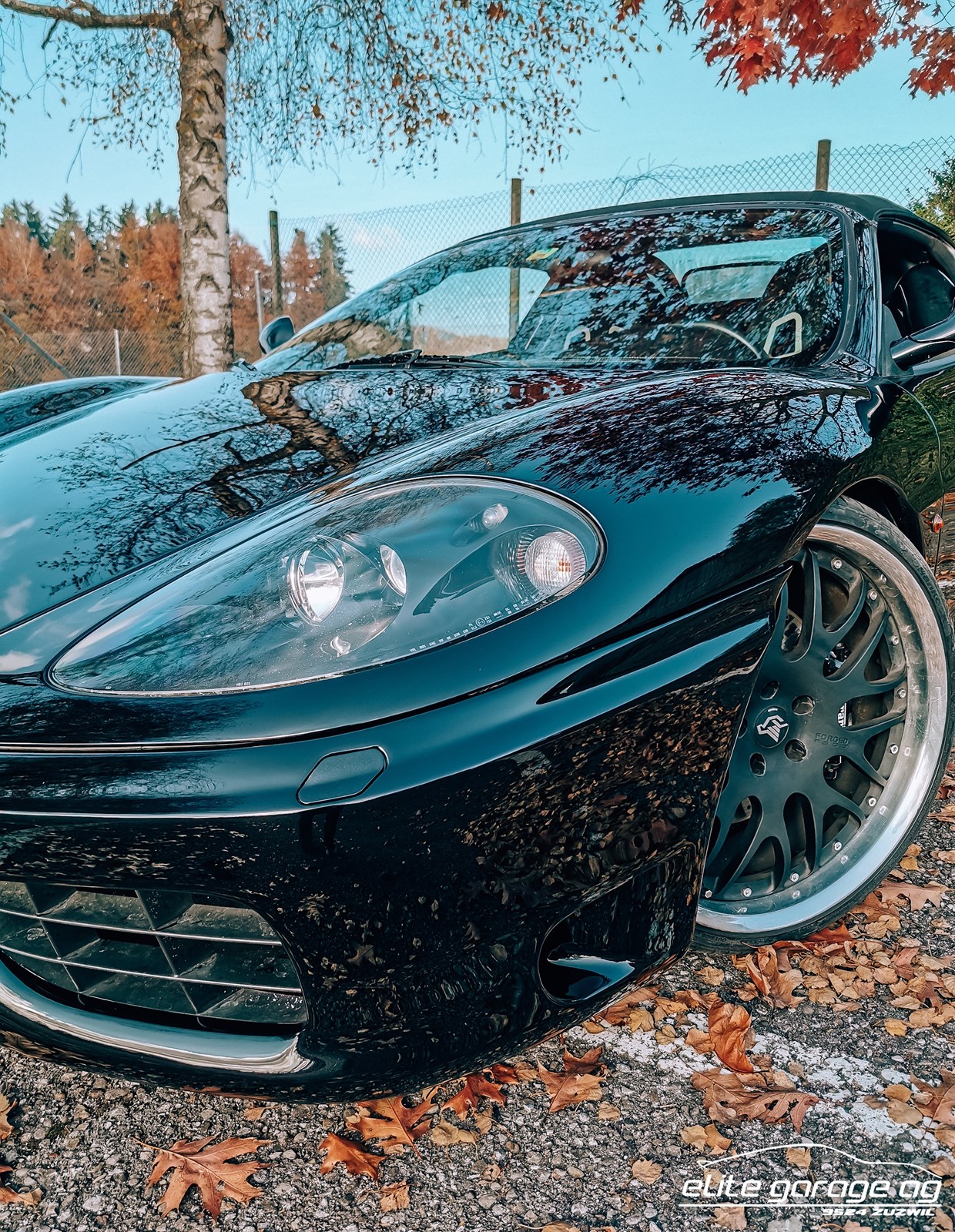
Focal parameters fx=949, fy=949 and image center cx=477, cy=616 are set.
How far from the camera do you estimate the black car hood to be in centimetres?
159

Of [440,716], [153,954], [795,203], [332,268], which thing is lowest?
[153,954]

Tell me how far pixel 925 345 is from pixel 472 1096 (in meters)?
1.96

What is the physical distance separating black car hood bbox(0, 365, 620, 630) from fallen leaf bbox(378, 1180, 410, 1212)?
3.35 feet

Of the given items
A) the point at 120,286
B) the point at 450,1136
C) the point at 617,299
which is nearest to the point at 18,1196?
the point at 450,1136

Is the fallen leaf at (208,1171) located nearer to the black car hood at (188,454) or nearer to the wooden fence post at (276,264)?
the black car hood at (188,454)

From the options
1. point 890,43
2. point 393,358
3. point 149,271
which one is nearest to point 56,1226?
point 393,358

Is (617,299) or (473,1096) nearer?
(473,1096)

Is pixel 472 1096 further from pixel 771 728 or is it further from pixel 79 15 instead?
pixel 79 15

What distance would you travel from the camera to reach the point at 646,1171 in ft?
4.72

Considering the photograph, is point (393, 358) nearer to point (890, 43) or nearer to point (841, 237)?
point (841, 237)

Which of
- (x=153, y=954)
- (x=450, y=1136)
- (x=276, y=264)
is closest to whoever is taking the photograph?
(x=153, y=954)

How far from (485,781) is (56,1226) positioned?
0.93 metres

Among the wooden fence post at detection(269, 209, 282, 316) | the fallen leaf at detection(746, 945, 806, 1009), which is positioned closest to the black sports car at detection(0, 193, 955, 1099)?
the fallen leaf at detection(746, 945, 806, 1009)

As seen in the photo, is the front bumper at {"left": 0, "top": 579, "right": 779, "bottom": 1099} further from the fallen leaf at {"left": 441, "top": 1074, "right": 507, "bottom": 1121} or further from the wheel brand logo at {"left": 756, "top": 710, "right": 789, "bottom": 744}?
the wheel brand logo at {"left": 756, "top": 710, "right": 789, "bottom": 744}
